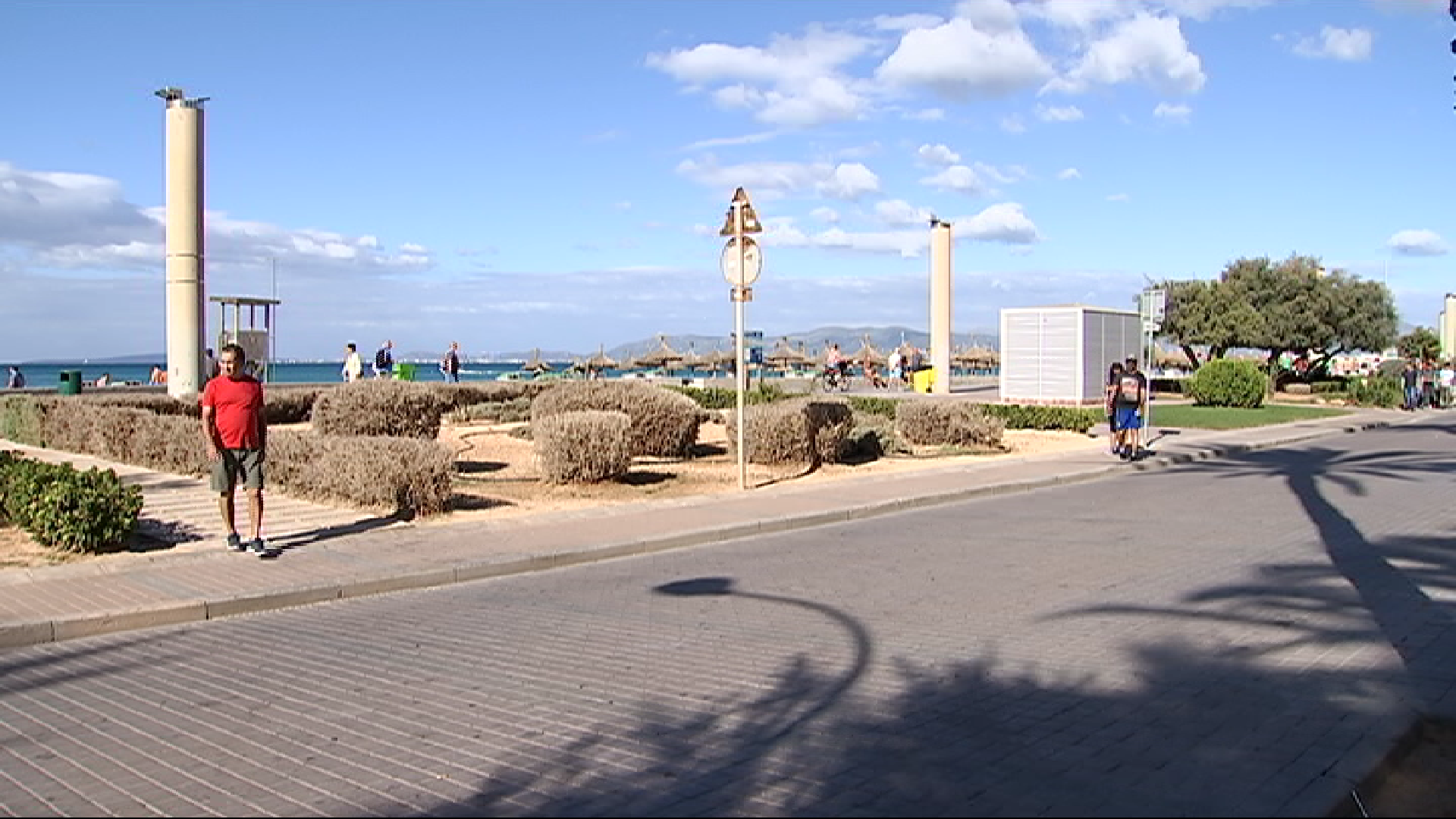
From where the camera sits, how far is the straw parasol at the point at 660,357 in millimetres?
73381

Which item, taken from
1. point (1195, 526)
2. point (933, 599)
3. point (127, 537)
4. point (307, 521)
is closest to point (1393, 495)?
point (1195, 526)

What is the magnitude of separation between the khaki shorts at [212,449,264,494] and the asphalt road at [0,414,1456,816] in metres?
2.07

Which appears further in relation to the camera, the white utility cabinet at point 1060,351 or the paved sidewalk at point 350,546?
the white utility cabinet at point 1060,351

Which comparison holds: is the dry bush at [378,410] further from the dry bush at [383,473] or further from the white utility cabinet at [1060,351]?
the white utility cabinet at [1060,351]

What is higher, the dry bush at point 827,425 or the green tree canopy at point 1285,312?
the green tree canopy at point 1285,312

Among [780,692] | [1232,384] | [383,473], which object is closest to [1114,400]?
[383,473]

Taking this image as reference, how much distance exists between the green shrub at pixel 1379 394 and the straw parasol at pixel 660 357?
38737mm

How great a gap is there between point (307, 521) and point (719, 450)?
9493mm

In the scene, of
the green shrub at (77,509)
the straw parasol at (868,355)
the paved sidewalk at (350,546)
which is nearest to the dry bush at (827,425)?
the paved sidewalk at (350,546)

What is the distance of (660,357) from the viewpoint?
7375 cm

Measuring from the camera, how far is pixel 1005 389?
37906 mm

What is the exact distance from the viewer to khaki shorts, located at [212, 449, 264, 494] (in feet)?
34.2

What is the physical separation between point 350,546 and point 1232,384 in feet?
109

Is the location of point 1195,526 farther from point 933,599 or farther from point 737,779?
point 737,779
